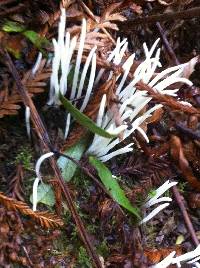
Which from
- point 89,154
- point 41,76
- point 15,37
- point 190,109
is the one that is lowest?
point 89,154

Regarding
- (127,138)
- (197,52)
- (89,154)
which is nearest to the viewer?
(89,154)

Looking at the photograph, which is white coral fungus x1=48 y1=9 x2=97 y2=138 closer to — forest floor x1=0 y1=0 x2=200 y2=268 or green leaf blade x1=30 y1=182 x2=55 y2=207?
forest floor x1=0 y1=0 x2=200 y2=268

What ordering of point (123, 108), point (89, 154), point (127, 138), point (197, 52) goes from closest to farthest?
point (123, 108) < point (89, 154) < point (127, 138) < point (197, 52)

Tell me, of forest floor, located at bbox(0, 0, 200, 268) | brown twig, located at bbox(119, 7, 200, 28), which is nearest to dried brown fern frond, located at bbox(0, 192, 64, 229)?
forest floor, located at bbox(0, 0, 200, 268)

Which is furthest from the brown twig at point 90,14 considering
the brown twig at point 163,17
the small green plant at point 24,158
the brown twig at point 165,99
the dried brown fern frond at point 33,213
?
the dried brown fern frond at point 33,213

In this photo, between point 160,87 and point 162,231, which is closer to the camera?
point 160,87

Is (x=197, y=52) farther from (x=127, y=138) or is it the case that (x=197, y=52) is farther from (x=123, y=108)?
(x=123, y=108)

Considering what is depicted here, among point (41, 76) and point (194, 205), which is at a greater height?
point (41, 76)

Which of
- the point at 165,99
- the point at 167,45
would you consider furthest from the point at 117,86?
the point at 167,45

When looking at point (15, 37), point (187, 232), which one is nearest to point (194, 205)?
point (187, 232)
